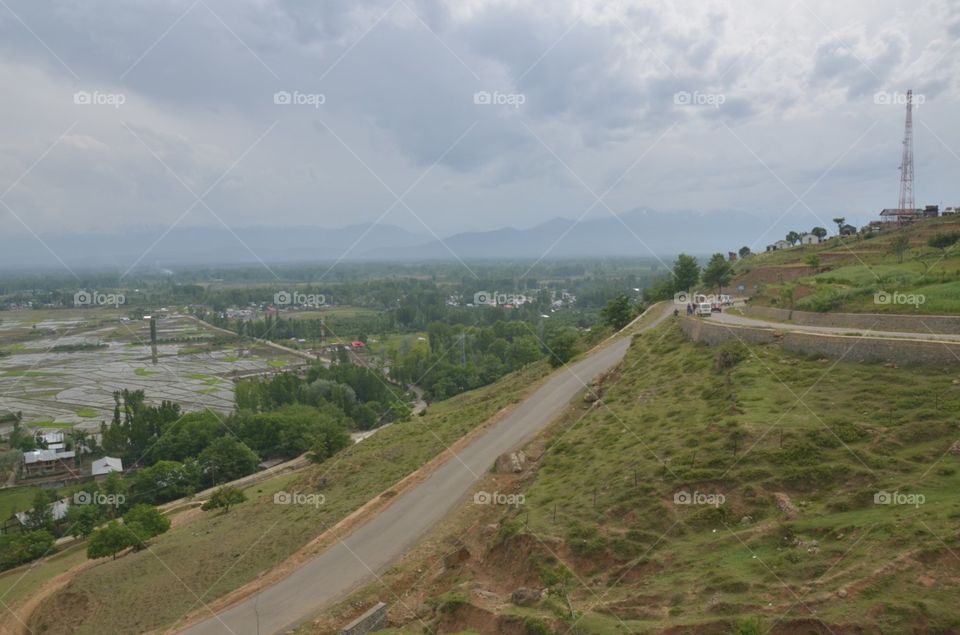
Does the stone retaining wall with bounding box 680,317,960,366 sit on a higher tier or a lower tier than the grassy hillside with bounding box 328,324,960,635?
higher

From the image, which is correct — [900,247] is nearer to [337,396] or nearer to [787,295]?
[787,295]

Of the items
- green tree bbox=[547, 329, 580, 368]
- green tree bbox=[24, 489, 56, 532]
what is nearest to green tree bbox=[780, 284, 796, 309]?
Answer: green tree bbox=[547, 329, 580, 368]

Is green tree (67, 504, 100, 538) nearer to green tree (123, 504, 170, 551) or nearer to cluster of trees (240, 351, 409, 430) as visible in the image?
green tree (123, 504, 170, 551)

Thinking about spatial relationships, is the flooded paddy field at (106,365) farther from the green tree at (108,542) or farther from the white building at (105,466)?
the green tree at (108,542)

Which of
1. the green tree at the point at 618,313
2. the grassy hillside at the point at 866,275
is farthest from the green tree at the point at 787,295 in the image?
the green tree at the point at 618,313

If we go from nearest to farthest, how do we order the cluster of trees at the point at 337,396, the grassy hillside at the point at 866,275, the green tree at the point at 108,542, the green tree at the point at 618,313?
the grassy hillside at the point at 866,275 < the green tree at the point at 108,542 < the green tree at the point at 618,313 < the cluster of trees at the point at 337,396
